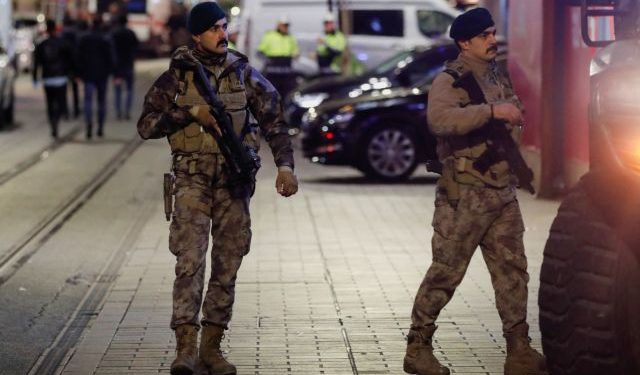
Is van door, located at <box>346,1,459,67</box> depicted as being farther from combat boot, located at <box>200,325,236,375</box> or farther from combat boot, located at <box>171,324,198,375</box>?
combat boot, located at <box>171,324,198,375</box>

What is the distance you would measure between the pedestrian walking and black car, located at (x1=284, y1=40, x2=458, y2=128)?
124 inches

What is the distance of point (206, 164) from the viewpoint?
7.34 meters

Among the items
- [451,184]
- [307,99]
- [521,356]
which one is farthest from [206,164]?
[307,99]

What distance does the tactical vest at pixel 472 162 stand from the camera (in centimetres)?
719

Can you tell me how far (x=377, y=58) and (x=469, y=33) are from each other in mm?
20287

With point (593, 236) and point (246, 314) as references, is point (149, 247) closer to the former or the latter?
point (246, 314)

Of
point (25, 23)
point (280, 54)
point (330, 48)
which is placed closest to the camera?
point (280, 54)

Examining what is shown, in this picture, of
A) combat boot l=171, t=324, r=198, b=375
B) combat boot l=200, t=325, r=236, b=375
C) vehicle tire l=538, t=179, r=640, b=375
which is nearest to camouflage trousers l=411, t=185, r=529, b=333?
combat boot l=200, t=325, r=236, b=375

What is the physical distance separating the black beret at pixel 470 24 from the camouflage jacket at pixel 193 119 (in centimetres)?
92

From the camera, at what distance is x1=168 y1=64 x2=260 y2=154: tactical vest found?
24.0 ft

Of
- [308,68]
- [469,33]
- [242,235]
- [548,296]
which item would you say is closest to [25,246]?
[242,235]

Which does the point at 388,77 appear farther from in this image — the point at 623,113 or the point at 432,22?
the point at 623,113

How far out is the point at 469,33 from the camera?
713cm

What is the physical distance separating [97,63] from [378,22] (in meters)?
5.19
